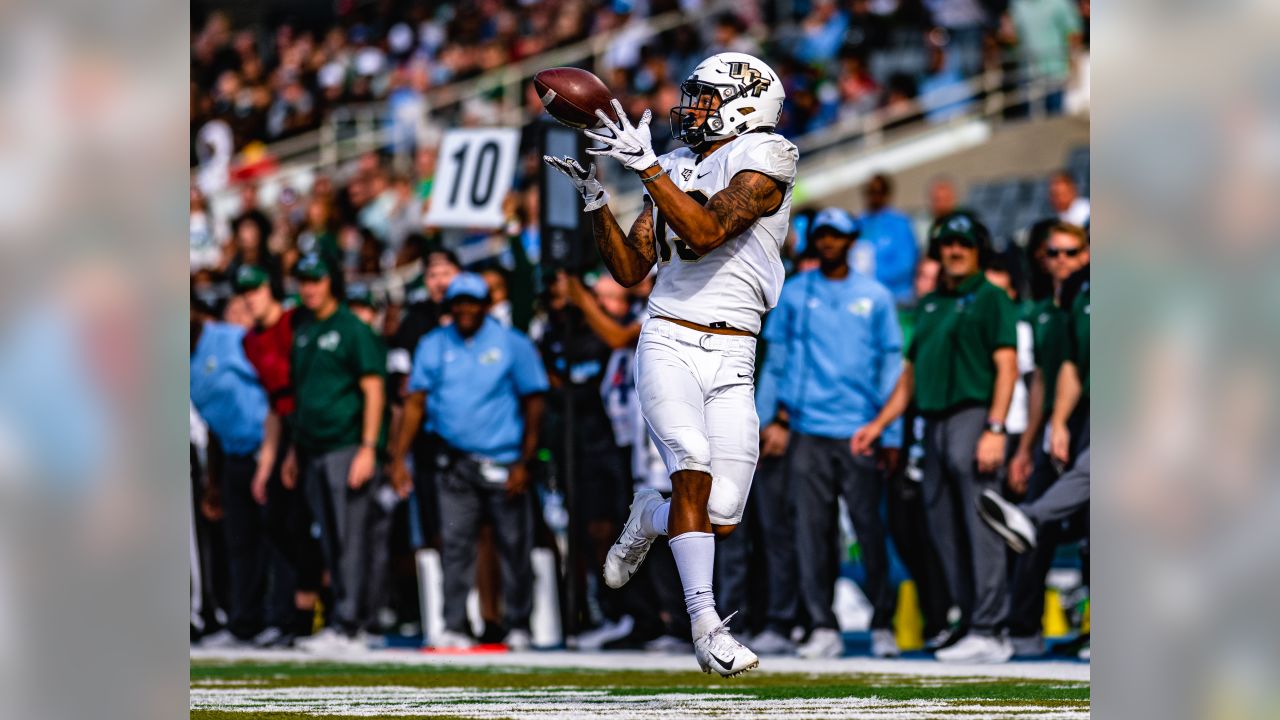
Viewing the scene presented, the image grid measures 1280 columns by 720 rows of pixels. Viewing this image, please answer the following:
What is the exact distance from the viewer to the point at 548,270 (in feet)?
41.1

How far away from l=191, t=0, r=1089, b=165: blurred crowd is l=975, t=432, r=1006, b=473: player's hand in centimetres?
776

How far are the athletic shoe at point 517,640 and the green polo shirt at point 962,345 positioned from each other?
9.12 feet

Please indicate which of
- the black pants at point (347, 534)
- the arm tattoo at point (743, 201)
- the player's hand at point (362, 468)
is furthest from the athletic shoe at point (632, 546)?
the black pants at point (347, 534)

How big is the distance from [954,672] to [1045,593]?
1746mm

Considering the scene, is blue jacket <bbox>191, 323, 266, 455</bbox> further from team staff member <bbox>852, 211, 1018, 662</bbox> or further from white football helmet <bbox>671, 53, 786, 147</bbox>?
white football helmet <bbox>671, 53, 786, 147</bbox>

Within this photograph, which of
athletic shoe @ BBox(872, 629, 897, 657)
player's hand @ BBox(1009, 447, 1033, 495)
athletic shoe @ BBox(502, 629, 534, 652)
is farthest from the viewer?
athletic shoe @ BBox(502, 629, 534, 652)

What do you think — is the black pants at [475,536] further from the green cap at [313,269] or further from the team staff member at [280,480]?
the green cap at [313,269]

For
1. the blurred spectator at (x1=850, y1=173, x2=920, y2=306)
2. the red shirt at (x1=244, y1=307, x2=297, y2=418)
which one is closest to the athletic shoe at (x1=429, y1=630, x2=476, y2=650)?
the red shirt at (x1=244, y1=307, x2=297, y2=418)

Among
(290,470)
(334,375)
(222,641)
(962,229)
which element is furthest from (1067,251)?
(222,641)

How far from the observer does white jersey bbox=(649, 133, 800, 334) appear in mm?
7711

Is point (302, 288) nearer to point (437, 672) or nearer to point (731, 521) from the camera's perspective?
point (437, 672)
